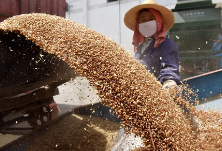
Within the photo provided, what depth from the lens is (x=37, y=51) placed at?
1265 millimetres

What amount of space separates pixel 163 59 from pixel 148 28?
32cm

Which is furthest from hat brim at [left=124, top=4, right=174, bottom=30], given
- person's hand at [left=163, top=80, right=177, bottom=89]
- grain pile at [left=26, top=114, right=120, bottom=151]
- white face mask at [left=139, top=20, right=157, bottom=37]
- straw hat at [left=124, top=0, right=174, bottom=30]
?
grain pile at [left=26, top=114, right=120, bottom=151]

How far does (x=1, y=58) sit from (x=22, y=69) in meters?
0.22

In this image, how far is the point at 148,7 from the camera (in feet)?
4.33

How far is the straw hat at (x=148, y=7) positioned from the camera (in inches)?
51.2

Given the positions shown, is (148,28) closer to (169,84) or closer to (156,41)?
(156,41)

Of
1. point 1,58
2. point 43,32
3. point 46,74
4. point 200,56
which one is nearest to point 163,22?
point 43,32

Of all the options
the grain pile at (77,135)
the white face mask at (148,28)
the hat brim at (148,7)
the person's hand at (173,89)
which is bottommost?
the grain pile at (77,135)

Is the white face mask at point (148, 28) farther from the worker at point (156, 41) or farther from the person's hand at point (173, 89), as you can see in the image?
the person's hand at point (173, 89)

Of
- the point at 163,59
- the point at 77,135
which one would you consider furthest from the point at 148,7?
the point at 77,135

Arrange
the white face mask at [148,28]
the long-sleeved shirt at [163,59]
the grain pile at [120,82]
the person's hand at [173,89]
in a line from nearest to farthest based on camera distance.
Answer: the grain pile at [120,82] → the person's hand at [173,89] → the long-sleeved shirt at [163,59] → the white face mask at [148,28]

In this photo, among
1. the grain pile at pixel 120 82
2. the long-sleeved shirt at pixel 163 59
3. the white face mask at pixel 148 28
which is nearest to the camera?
the grain pile at pixel 120 82

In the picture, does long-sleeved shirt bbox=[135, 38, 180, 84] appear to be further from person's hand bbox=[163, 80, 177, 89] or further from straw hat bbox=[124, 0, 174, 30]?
straw hat bbox=[124, 0, 174, 30]

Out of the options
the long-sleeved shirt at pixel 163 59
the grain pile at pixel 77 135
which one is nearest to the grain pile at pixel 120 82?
the long-sleeved shirt at pixel 163 59
